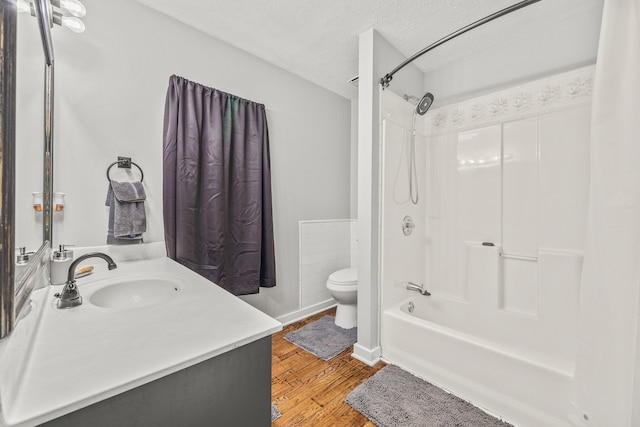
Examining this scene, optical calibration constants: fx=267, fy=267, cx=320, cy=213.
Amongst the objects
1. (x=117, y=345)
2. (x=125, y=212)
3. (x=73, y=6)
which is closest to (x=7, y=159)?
(x=117, y=345)

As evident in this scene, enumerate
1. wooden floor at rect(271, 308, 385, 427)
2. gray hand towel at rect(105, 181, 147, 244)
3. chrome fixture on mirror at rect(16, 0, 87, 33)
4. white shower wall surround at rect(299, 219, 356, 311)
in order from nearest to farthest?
chrome fixture on mirror at rect(16, 0, 87, 33), wooden floor at rect(271, 308, 385, 427), gray hand towel at rect(105, 181, 147, 244), white shower wall surround at rect(299, 219, 356, 311)

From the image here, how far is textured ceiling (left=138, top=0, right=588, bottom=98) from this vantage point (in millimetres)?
1698

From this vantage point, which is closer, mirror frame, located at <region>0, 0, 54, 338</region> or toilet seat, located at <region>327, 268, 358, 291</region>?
mirror frame, located at <region>0, 0, 54, 338</region>

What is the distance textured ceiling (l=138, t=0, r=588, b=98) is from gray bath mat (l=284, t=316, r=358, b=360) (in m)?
2.38

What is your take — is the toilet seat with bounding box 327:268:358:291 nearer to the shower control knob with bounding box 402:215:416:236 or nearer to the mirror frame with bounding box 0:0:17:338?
the shower control knob with bounding box 402:215:416:236

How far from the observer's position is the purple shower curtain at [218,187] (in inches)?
70.6

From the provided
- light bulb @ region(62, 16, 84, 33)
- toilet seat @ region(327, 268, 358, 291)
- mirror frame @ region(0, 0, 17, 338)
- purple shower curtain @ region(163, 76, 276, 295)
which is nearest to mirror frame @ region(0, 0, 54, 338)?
mirror frame @ region(0, 0, 17, 338)

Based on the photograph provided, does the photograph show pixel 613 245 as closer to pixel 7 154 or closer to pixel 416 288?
pixel 416 288

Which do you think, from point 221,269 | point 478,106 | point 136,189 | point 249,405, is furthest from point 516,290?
point 136,189

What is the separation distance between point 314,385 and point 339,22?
95.1 inches

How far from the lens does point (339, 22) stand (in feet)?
6.06

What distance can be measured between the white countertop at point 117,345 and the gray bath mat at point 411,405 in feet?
3.63

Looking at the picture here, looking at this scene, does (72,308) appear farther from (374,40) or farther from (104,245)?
(374,40)

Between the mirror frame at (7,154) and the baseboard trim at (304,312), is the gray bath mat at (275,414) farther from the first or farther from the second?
the mirror frame at (7,154)
